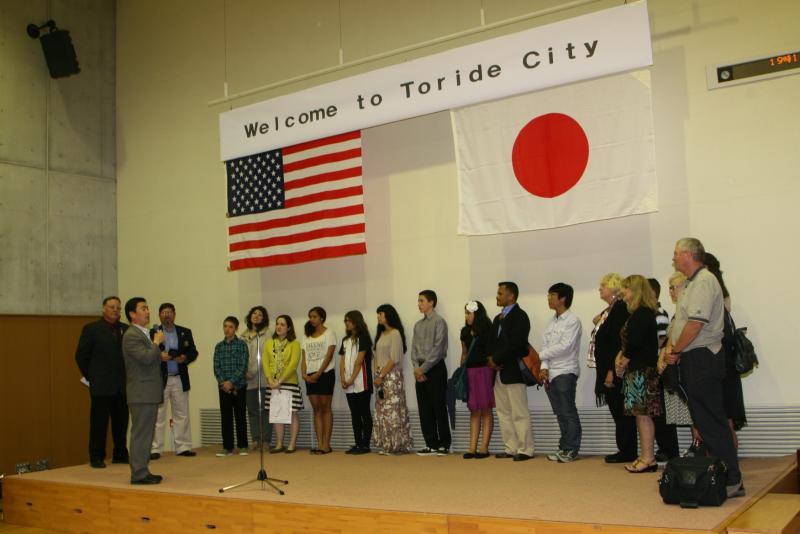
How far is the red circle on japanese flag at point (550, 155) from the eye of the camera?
686 centimetres

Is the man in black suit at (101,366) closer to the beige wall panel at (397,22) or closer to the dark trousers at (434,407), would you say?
the dark trousers at (434,407)

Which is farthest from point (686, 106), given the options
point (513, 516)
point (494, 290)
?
point (513, 516)

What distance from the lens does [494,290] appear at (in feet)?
25.8

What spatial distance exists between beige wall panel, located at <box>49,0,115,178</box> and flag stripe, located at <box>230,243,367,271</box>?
3144 mm

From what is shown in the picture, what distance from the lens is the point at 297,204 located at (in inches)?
339

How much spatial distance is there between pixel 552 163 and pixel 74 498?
4.89m

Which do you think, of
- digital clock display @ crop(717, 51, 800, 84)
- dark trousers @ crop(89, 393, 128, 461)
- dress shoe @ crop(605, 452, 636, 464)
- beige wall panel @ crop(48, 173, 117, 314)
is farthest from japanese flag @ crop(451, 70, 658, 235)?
beige wall panel @ crop(48, 173, 117, 314)

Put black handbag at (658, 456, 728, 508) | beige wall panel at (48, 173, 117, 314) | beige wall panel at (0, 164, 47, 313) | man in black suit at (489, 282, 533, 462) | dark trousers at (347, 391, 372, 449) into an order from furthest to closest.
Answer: beige wall panel at (48, 173, 117, 314) < beige wall panel at (0, 164, 47, 313) < dark trousers at (347, 391, 372, 449) < man in black suit at (489, 282, 533, 462) < black handbag at (658, 456, 728, 508)

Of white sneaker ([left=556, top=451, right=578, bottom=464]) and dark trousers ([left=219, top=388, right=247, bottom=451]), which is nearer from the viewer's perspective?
white sneaker ([left=556, top=451, right=578, bottom=464])

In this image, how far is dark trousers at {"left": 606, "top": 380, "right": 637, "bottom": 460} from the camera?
6098mm

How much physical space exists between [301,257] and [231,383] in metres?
1.50

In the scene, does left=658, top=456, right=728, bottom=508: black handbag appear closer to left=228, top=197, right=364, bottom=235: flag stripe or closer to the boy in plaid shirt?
left=228, top=197, right=364, bottom=235: flag stripe

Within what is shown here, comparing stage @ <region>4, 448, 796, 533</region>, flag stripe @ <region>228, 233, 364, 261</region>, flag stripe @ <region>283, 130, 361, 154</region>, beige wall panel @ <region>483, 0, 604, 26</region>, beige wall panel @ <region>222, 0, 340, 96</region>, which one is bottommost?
stage @ <region>4, 448, 796, 533</region>

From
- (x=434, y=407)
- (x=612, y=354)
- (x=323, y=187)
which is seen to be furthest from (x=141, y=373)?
(x=612, y=354)
